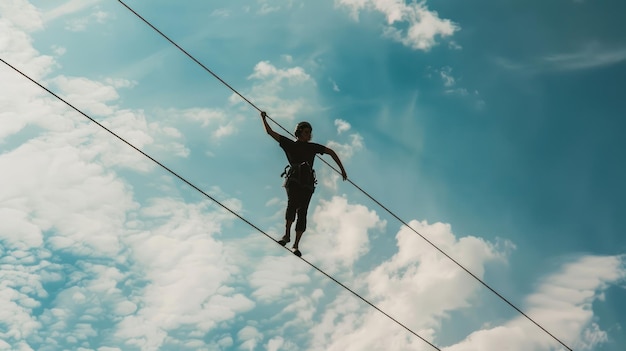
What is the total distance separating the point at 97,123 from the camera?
10.1 m

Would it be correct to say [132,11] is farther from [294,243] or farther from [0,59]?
[294,243]

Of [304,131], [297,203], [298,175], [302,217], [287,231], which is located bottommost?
[287,231]

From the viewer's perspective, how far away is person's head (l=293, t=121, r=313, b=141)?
11.6 metres

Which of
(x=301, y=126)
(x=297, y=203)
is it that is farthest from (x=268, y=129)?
(x=297, y=203)

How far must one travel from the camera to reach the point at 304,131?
11594mm

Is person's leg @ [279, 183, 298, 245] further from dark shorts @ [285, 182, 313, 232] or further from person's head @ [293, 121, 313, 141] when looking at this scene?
person's head @ [293, 121, 313, 141]

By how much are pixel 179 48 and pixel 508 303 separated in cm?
684

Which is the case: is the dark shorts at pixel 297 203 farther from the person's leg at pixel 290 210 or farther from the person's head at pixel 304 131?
the person's head at pixel 304 131

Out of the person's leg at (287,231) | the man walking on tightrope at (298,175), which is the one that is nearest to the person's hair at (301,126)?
the man walking on tightrope at (298,175)

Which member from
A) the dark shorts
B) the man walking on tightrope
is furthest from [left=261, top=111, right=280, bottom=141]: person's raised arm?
the dark shorts

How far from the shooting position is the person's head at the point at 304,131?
38.0 feet

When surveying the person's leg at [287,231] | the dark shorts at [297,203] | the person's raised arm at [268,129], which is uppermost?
the person's raised arm at [268,129]

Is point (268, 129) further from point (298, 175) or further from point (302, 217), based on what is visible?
point (302, 217)

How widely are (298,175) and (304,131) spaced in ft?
2.18
